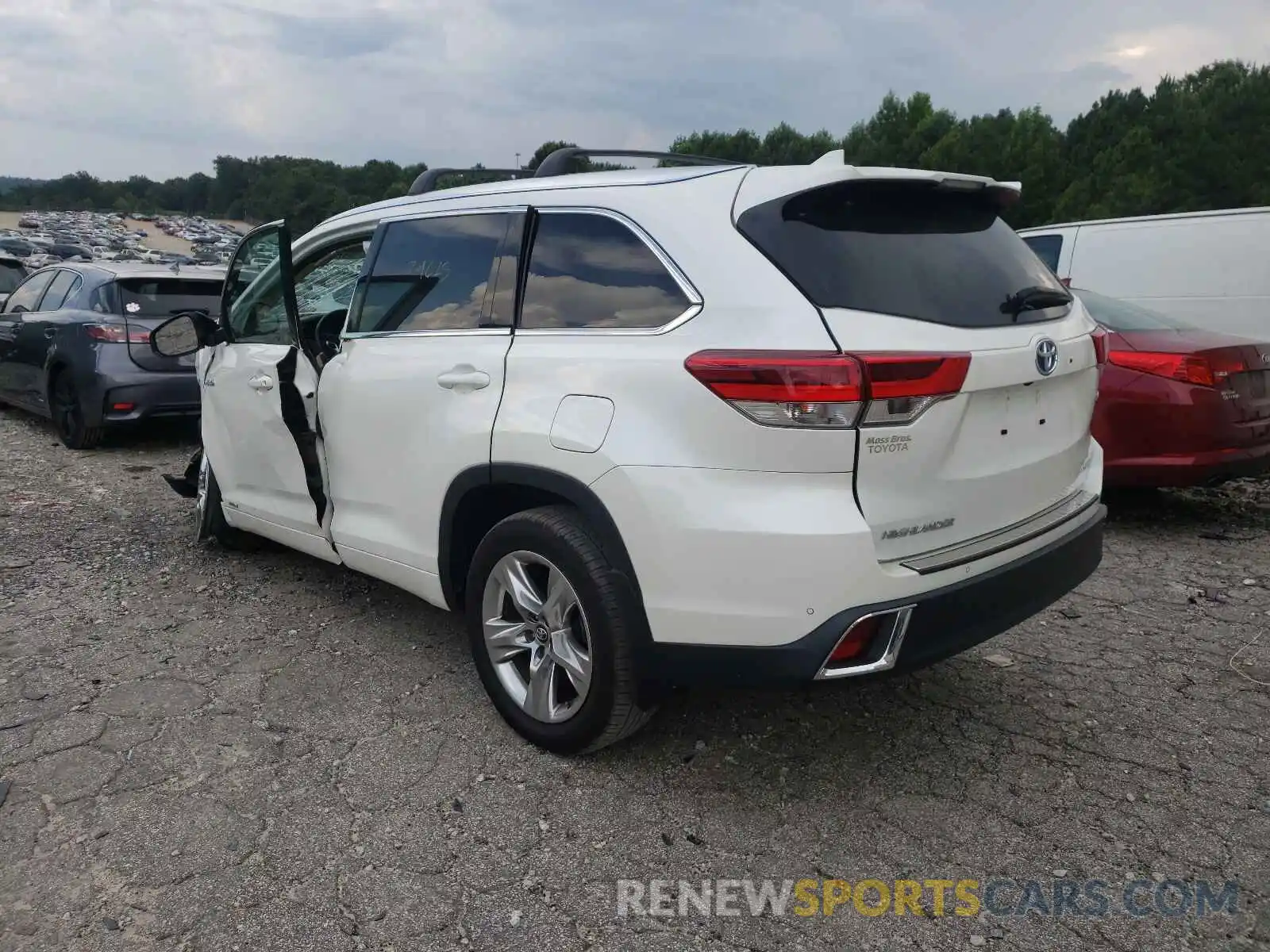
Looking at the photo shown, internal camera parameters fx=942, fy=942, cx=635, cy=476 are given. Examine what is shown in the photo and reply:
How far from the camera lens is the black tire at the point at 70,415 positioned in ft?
24.9

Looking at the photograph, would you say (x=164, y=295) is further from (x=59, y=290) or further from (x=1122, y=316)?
(x=1122, y=316)

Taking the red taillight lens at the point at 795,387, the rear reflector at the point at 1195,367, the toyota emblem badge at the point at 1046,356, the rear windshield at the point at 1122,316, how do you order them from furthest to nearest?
the rear windshield at the point at 1122,316
the rear reflector at the point at 1195,367
the toyota emblem badge at the point at 1046,356
the red taillight lens at the point at 795,387

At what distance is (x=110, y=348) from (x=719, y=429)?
6.67 m

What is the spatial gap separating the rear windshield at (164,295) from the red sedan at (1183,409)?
650 centimetres

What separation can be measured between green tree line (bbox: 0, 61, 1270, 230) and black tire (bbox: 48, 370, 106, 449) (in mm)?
16200

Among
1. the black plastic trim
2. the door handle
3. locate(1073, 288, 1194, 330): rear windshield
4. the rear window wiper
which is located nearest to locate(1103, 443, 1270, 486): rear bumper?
locate(1073, 288, 1194, 330): rear windshield

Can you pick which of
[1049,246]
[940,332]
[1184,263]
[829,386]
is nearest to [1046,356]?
[940,332]

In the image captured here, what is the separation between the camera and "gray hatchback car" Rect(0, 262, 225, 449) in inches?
291

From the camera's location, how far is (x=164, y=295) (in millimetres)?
7691

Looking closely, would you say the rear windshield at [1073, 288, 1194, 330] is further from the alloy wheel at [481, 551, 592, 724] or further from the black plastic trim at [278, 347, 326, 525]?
the black plastic trim at [278, 347, 326, 525]

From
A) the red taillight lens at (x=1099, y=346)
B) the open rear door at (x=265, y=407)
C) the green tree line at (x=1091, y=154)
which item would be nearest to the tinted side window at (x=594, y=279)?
the open rear door at (x=265, y=407)

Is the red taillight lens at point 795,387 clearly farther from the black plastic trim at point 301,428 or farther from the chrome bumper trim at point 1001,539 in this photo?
the black plastic trim at point 301,428

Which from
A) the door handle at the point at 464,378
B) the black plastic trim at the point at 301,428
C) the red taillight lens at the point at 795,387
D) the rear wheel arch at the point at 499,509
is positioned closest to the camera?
the red taillight lens at the point at 795,387

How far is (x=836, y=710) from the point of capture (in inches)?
130
